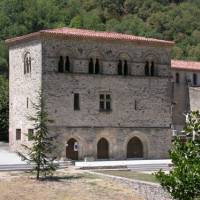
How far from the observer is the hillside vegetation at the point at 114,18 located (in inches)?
3201

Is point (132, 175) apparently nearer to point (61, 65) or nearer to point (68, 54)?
point (61, 65)

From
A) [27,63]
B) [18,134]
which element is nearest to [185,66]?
[27,63]

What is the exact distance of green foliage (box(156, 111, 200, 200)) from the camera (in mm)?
12477

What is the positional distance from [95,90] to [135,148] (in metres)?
4.99

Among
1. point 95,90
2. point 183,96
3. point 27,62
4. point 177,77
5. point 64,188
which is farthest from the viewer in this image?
point 177,77

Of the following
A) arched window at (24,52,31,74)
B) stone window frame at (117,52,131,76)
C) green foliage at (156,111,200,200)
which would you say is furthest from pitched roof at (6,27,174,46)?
green foliage at (156,111,200,200)

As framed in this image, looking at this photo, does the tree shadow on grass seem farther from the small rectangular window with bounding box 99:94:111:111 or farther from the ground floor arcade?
the small rectangular window with bounding box 99:94:111:111

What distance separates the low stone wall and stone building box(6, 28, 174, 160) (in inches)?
364

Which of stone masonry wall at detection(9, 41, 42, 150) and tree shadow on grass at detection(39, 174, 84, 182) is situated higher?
stone masonry wall at detection(9, 41, 42, 150)

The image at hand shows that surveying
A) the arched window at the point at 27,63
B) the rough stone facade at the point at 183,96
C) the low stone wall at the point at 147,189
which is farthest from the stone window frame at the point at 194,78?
the low stone wall at the point at 147,189

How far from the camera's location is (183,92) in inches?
2042

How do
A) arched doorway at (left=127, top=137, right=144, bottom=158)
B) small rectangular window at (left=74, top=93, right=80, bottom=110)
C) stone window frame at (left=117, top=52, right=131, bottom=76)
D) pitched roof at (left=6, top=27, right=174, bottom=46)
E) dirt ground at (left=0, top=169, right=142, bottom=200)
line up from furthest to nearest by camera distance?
arched doorway at (left=127, top=137, right=144, bottom=158)
stone window frame at (left=117, top=52, right=131, bottom=76)
small rectangular window at (left=74, top=93, right=80, bottom=110)
pitched roof at (left=6, top=27, right=174, bottom=46)
dirt ground at (left=0, top=169, right=142, bottom=200)

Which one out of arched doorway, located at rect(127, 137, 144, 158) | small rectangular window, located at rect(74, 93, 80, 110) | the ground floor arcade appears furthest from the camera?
arched doorway, located at rect(127, 137, 144, 158)

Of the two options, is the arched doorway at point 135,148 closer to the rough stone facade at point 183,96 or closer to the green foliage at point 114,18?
the rough stone facade at point 183,96
